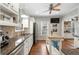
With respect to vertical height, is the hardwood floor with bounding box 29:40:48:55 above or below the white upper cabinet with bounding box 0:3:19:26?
below

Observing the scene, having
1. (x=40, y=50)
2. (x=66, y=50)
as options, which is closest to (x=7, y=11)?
(x=40, y=50)

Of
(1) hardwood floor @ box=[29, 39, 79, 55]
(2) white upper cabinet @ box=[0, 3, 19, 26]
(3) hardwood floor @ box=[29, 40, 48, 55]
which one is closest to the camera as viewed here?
(1) hardwood floor @ box=[29, 39, 79, 55]

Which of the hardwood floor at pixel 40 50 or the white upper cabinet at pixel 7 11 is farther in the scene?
the hardwood floor at pixel 40 50

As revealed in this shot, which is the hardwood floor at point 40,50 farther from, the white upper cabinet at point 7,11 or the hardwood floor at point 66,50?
the white upper cabinet at point 7,11

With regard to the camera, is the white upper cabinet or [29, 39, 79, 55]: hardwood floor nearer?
[29, 39, 79, 55]: hardwood floor

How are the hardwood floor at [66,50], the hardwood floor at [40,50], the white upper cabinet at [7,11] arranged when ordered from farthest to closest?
the hardwood floor at [40,50], the white upper cabinet at [7,11], the hardwood floor at [66,50]

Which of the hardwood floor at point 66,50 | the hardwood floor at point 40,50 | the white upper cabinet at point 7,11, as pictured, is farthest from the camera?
the hardwood floor at point 40,50

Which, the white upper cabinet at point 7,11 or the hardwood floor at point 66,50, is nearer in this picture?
Answer: the hardwood floor at point 66,50

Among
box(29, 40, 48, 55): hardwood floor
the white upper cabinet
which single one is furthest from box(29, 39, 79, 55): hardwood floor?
the white upper cabinet

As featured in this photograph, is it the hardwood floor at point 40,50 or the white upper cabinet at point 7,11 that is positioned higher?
the white upper cabinet at point 7,11

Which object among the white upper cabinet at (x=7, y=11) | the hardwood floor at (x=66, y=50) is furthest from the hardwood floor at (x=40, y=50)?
the white upper cabinet at (x=7, y=11)

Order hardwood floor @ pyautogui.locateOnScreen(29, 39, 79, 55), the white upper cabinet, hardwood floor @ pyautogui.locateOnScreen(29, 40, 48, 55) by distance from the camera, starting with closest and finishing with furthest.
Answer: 1. hardwood floor @ pyautogui.locateOnScreen(29, 39, 79, 55)
2. the white upper cabinet
3. hardwood floor @ pyautogui.locateOnScreen(29, 40, 48, 55)

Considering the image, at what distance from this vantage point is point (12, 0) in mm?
1102

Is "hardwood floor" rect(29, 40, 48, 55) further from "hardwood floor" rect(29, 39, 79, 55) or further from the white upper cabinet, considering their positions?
the white upper cabinet
